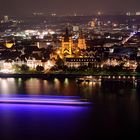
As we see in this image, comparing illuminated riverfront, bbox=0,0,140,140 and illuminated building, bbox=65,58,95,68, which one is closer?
illuminated riverfront, bbox=0,0,140,140

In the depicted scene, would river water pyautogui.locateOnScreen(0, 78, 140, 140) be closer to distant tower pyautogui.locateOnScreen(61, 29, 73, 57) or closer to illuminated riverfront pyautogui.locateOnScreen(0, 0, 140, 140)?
illuminated riverfront pyautogui.locateOnScreen(0, 0, 140, 140)

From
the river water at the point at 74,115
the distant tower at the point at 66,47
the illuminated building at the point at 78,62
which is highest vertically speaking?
the distant tower at the point at 66,47

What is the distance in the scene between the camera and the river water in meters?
5.34

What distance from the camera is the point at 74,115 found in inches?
237

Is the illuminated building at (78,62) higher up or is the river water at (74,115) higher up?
the illuminated building at (78,62)

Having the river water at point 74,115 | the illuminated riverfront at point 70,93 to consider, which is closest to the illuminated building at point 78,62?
the illuminated riverfront at point 70,93

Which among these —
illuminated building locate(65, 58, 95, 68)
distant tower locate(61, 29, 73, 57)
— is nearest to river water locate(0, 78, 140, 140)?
illuminated building locate(65, 58, 95, 68)

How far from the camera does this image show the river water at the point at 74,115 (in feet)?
17.5

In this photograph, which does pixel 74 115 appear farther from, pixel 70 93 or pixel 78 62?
pixel 78 62

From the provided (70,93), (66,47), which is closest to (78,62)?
(66,47)

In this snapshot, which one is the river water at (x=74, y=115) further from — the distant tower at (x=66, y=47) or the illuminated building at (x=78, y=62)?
the distant tower at (x=66, y=47)

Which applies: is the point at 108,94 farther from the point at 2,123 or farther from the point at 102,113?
the point at 2,123

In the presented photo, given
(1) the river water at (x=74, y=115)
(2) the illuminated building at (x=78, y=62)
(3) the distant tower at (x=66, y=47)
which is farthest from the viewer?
(3) the distant tower at (x=66, y=47)

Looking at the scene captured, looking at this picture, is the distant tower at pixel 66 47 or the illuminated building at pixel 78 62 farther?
the distant tower at pixel 66 47
